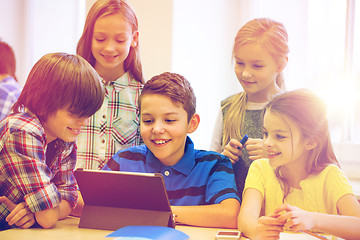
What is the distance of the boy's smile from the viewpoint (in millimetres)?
1325

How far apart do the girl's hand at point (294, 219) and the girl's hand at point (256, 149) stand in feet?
1.23

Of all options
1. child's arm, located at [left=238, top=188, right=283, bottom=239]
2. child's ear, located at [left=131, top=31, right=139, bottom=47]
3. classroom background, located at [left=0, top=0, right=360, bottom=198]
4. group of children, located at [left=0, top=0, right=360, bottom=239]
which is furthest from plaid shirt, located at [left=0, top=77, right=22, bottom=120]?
child's arm, located at [left=238, top=188, right=283, bottom=239]

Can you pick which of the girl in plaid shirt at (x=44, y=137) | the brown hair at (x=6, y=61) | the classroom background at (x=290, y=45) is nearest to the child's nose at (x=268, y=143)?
the girl in plaid shirt at (x=44, y=137)

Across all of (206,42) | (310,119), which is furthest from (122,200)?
(206,42)

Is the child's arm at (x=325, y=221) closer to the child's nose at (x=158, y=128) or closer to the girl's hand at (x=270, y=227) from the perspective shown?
the girl's hand at (x=270, y=227)

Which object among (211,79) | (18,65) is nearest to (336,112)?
(211,79)

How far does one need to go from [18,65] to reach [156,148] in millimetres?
2268

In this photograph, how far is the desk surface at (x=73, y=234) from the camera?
3.44 feet

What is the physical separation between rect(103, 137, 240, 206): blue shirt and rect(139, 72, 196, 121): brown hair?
0.14 meters

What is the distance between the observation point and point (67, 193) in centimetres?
129

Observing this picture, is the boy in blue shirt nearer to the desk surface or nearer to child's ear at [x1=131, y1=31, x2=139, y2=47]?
the desk surface

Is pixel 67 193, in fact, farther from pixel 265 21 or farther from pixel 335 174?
pixel 265 21

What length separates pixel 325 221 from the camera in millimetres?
1071

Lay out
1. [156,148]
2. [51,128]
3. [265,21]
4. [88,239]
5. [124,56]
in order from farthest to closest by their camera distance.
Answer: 1. [124,56]
2. [265,21]
3. [156,148]
4. [51,128]
5. [88,239]
